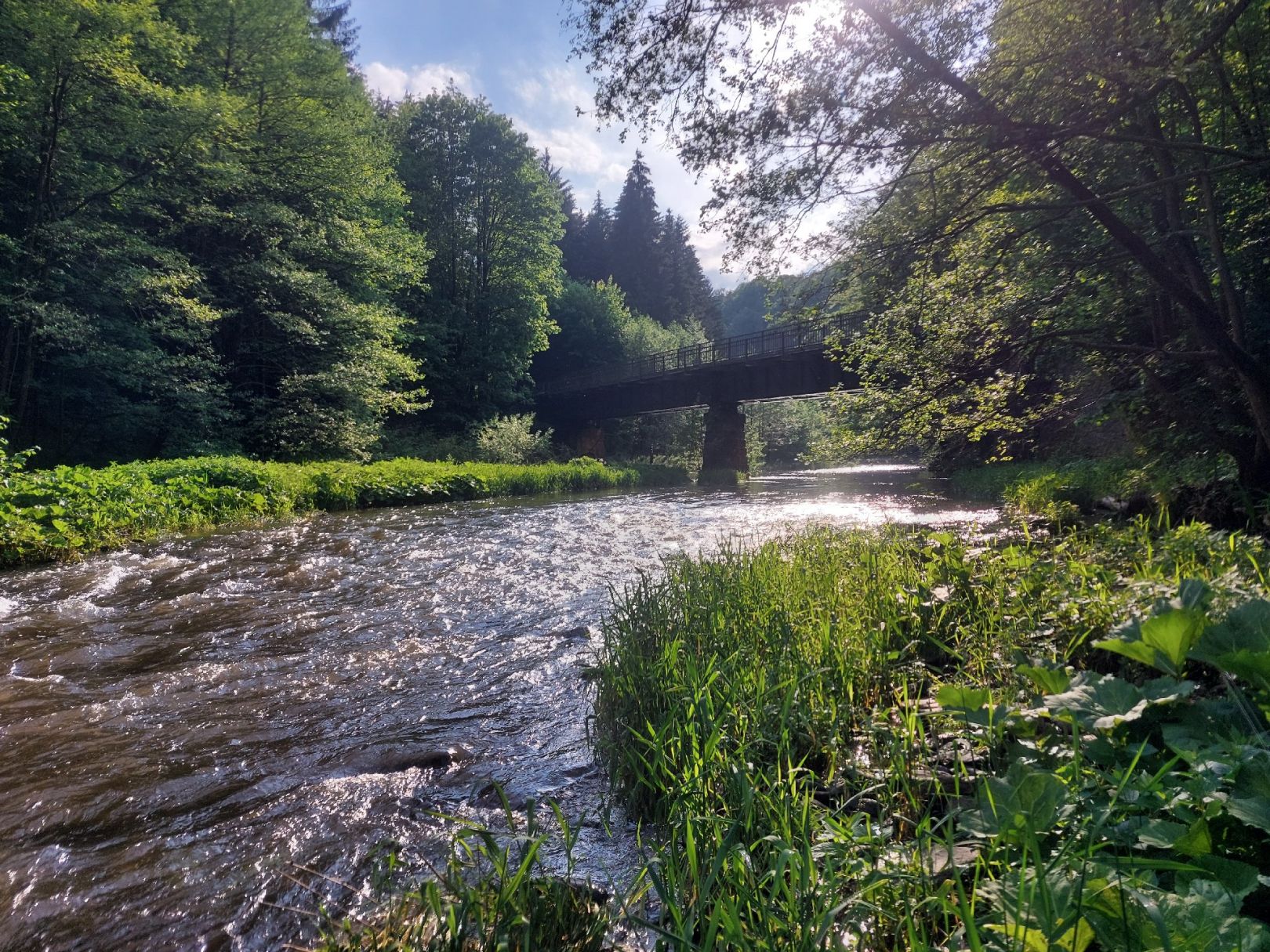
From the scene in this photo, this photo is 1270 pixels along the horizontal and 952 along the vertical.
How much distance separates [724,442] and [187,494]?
25.5 m

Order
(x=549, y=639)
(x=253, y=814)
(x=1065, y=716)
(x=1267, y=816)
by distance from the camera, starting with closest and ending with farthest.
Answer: (x=1267, y=816), (x=1065, y=716), (x=253, y=814), (x=549, y=639)

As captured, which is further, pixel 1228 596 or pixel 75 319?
pixel 75 319

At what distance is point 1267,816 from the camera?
116 centimetres

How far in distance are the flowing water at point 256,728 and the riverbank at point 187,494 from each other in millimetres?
635

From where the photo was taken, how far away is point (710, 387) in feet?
109

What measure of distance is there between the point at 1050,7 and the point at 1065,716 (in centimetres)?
594

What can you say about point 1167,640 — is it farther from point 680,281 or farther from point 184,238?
point 680,281

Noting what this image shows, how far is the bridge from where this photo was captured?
2762cm

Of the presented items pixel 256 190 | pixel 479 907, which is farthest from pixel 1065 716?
pixel 256 190

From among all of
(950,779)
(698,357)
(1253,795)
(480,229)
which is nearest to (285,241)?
(480,229)

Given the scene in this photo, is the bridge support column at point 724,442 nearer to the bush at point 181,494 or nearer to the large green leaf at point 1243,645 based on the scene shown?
the bush at point 181,494

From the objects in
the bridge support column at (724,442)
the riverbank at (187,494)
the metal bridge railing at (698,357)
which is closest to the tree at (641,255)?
the metal bridge railing at (698,357)

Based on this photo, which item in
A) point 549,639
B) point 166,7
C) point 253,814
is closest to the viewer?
point 253,814

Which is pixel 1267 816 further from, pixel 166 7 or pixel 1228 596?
pixel 166 7
